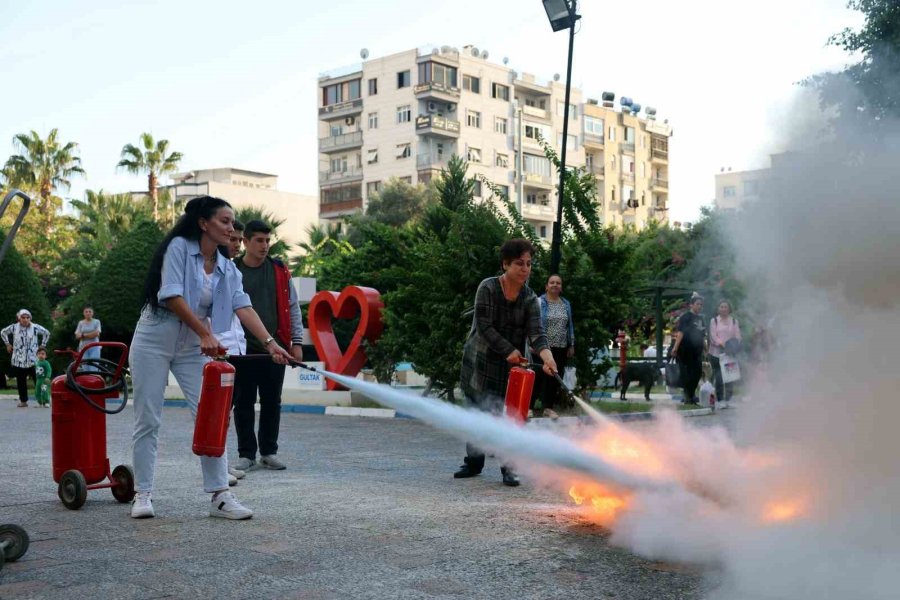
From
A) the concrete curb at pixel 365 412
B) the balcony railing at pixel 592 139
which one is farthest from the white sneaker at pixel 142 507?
the balcony railing at pixel 592 139

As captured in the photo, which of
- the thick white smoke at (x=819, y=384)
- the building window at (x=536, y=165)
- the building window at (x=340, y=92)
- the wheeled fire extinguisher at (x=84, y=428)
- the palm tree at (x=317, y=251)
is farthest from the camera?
the building window at (x=340, y=92)

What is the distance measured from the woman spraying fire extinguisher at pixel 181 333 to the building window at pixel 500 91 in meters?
70.3

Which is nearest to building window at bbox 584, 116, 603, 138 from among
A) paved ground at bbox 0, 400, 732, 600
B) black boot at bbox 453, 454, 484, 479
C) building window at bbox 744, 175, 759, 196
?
paved ground at bbox 0, 400, 732, 600

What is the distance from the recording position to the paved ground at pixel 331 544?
14.7 feet

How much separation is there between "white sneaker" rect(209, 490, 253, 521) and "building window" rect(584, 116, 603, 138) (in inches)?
3124

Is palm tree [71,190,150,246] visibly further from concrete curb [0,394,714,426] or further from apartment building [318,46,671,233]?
apartment building [318,46,671,233]

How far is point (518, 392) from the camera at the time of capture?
7.52 meters

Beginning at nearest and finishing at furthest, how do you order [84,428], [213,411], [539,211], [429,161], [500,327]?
[213,411] < [84,428] < [500,327] < [429,161] < [539,211]

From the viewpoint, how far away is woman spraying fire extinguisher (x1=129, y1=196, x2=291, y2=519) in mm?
6219

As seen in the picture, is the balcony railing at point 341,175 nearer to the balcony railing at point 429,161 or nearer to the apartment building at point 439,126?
the apartment building at point 439,126

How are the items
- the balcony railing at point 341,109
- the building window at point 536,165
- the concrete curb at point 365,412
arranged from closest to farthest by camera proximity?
1. the concrete curb at point 365,412
2. the building window at point 536,165
3. the balcony railing at point 341,109

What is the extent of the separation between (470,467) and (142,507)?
2.94m

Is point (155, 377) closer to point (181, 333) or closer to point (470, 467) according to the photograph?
point (181, 333)

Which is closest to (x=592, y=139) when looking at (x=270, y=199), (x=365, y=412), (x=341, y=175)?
(x=341, y=175)
